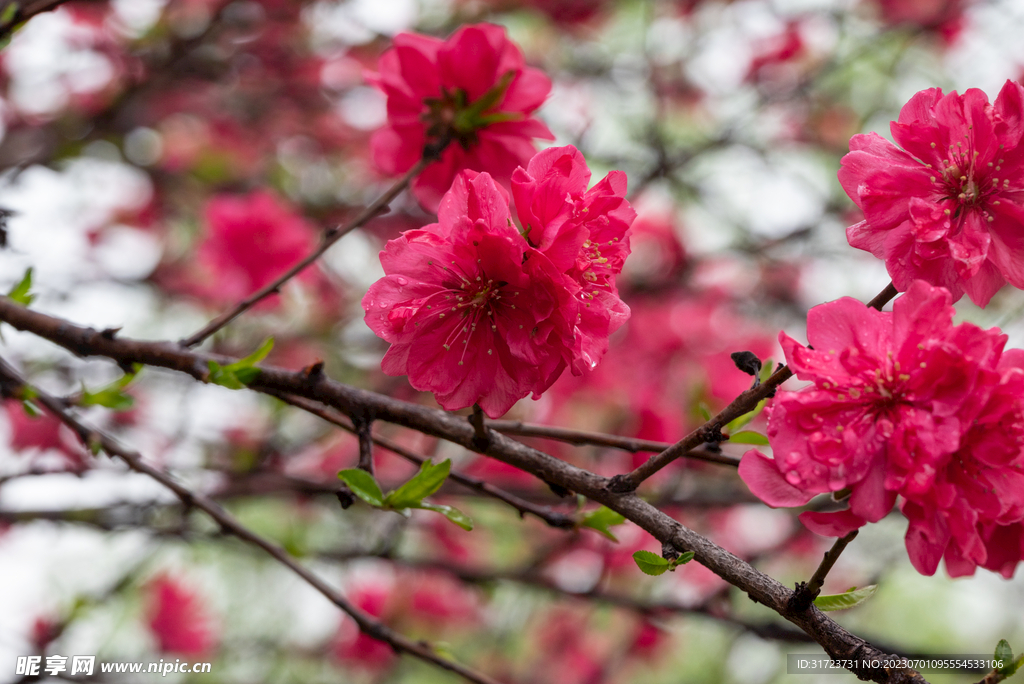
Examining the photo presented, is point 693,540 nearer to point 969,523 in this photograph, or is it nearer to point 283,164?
point 969,523

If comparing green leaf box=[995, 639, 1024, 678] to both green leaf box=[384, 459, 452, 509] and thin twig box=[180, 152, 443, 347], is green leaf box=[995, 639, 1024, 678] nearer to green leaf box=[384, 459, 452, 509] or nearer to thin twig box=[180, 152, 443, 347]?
green leaf box=[384, 459, 452, 509]

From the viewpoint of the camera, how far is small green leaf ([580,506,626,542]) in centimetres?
119

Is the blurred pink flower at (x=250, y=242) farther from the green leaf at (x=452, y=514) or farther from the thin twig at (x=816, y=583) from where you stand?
the thin twig at (x=816, y=583)

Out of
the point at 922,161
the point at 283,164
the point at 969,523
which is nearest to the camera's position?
the point at 969,523

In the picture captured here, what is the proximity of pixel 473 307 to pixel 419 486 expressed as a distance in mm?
285

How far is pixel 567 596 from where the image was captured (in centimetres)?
208

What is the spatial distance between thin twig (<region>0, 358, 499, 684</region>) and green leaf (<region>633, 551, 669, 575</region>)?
1.64 feet

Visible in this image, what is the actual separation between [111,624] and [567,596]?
3364mm

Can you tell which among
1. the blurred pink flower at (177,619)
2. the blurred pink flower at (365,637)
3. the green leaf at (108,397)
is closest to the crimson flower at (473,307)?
the green leaf at (108,397)

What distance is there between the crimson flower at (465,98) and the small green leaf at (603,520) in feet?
2.34

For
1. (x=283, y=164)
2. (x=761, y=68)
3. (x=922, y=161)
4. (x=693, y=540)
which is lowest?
(x=693, y=540)

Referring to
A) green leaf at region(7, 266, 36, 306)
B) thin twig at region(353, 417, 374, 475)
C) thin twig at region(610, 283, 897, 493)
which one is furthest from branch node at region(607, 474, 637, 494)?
green leaf at region(7, 266, 36, 306)

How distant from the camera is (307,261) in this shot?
1365mm

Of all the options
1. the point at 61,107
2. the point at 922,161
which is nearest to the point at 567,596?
the point at 922,161
